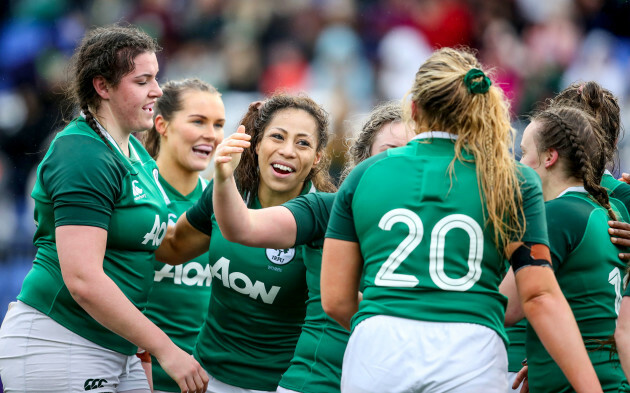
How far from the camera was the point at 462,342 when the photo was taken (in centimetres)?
239

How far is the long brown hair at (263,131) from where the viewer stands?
151 inches

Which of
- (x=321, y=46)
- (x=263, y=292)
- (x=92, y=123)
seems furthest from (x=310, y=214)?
(x=321, y=46)

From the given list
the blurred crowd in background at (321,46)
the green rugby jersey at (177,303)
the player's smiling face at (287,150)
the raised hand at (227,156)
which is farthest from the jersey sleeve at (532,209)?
the blurred crowd in background at (321,46)

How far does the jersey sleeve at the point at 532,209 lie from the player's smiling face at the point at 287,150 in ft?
4.45

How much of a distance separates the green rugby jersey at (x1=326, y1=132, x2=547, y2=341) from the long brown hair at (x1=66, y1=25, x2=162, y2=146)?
1365mm

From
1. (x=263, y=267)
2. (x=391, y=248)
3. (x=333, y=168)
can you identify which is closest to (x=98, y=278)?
(x=263, y=267)

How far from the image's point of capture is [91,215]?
3.00 meters


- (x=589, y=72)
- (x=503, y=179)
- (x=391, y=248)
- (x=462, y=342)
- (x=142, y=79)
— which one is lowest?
(x=462, y=342)

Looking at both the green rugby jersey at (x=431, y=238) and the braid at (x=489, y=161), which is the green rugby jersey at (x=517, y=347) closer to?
the green rugby jersey at (x=431, y=238)

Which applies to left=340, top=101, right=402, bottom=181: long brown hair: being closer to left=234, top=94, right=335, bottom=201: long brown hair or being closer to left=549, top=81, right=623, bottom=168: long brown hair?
left=234, top=94, right=335, bottom=201: long brown hair

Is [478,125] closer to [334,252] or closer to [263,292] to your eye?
[334,252]

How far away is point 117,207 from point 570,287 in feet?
5.89

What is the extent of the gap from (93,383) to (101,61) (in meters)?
1.33

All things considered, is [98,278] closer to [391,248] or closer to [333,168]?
[391,248]
